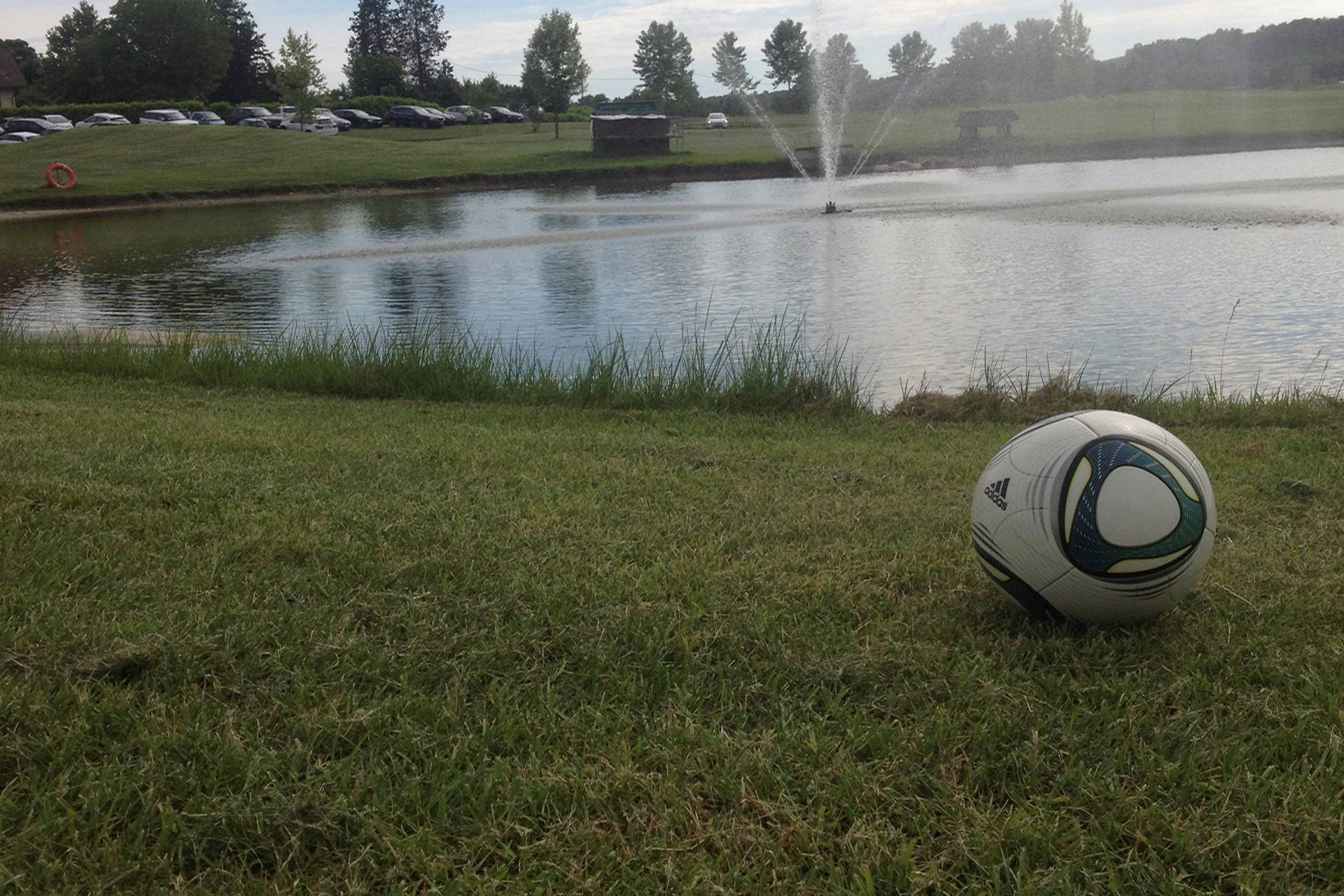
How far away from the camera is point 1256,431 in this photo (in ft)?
27.5

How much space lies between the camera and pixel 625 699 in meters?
3.92

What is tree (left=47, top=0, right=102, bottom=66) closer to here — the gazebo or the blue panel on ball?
the gazebo

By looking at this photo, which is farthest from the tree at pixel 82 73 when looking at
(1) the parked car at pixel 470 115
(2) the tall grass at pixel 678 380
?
(2) the tall grass at pixel 678 380

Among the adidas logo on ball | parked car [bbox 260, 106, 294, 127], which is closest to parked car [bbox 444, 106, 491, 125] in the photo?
parked car [bbox 260, 106, 294, 127]

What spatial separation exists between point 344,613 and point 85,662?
36.4 inches

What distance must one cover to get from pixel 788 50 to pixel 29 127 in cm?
6559

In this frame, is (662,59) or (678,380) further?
(662,59)

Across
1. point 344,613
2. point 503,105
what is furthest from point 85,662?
point 503,105

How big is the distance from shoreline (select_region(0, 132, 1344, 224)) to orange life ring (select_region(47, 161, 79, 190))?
1661 millimetres

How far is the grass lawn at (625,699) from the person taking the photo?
10.2 ft

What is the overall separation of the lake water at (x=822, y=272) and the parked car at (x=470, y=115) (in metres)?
52.2

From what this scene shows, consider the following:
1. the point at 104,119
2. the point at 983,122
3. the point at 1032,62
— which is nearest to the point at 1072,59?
the point at 1032,62

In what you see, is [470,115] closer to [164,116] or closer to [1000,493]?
[164,116]

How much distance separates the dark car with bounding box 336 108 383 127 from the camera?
8275 centimetres
